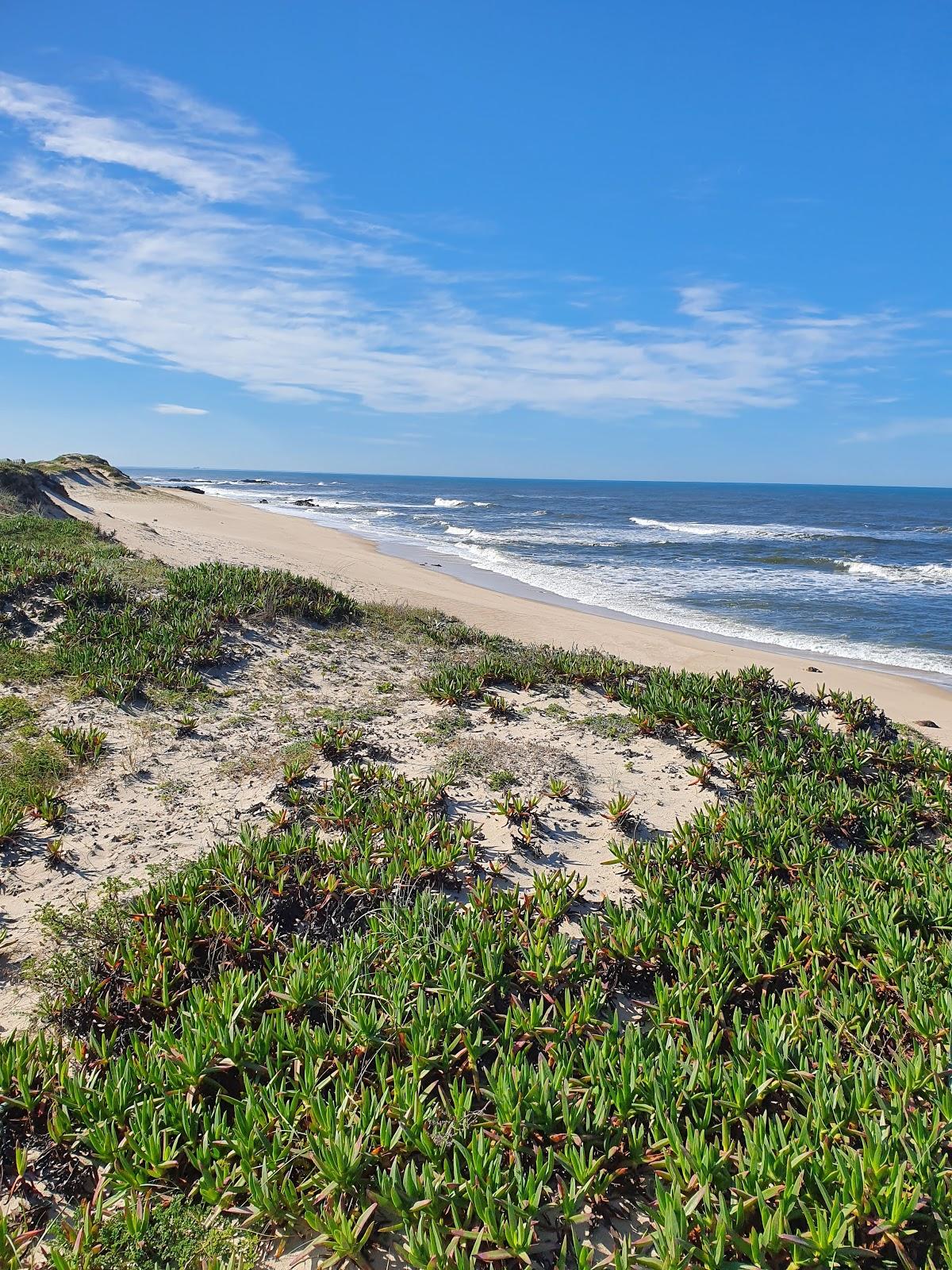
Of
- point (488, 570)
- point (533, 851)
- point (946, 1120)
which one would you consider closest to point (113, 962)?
point (533, 851)

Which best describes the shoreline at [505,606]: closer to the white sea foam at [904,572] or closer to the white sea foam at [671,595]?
the white sea foam at [671,595]

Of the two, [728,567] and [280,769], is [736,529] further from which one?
[280,769]

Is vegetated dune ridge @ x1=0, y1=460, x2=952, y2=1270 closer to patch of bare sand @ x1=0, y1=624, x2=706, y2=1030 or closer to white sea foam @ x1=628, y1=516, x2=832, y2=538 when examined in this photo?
patch of bare sand @ x1=0, y1=624, x2=706, y2=1030

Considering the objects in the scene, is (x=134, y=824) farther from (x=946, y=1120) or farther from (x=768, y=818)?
(x=946, y=1120)

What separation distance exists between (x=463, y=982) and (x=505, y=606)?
1520cm

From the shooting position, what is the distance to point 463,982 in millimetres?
3586

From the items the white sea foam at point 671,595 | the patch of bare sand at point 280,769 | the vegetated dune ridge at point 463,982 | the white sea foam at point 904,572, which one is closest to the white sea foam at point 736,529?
the white sea foam at point 904,572

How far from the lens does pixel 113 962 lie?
3916mm

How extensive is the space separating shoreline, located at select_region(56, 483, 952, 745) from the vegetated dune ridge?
16.5ft

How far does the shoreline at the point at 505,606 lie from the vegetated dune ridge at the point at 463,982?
504cm

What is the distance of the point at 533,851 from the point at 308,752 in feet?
8.41

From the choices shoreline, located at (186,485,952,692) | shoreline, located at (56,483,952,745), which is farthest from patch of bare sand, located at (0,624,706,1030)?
shoreline, located at (186,485,952,692)

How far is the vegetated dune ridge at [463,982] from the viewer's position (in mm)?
2617

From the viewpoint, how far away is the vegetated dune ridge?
2.62 meters
